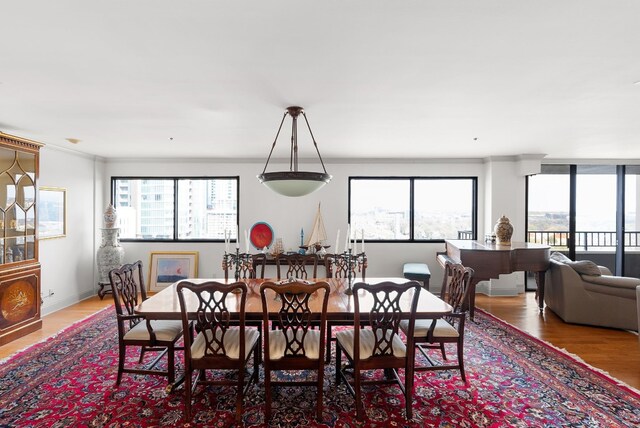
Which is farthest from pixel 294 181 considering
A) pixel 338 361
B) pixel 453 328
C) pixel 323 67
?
pixel 453 328

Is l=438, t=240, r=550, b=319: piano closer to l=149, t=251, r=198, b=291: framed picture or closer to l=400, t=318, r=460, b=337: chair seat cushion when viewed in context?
l=400, t=318, r=460, b=337: chair seat cushion

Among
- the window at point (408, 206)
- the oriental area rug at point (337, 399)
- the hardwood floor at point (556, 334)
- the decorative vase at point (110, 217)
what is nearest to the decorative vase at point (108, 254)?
the decorative vase at point (110, 217)

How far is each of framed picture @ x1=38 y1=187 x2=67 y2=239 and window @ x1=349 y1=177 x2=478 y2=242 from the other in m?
4.52

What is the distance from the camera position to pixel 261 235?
6.25m

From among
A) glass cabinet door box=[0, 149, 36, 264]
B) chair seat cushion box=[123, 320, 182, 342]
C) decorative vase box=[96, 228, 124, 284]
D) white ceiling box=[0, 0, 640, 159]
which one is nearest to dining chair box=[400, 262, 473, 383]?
white ceiling box=[0, 0, 640, 159]

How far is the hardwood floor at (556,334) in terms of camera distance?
3.37m

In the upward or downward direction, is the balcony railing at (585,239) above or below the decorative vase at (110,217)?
below

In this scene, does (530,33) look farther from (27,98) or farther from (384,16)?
(27,98)

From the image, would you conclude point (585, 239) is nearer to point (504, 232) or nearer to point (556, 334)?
point (504, 232)

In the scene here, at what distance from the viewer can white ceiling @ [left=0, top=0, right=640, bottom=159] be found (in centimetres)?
168

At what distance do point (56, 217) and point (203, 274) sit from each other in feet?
7.62

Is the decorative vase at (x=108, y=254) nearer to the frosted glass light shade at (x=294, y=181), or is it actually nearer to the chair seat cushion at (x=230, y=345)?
the chair seat cushion at (x=230, y=345)

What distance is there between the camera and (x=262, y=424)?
94.8 inches

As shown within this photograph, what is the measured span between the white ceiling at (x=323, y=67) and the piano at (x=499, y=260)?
1.49 m
